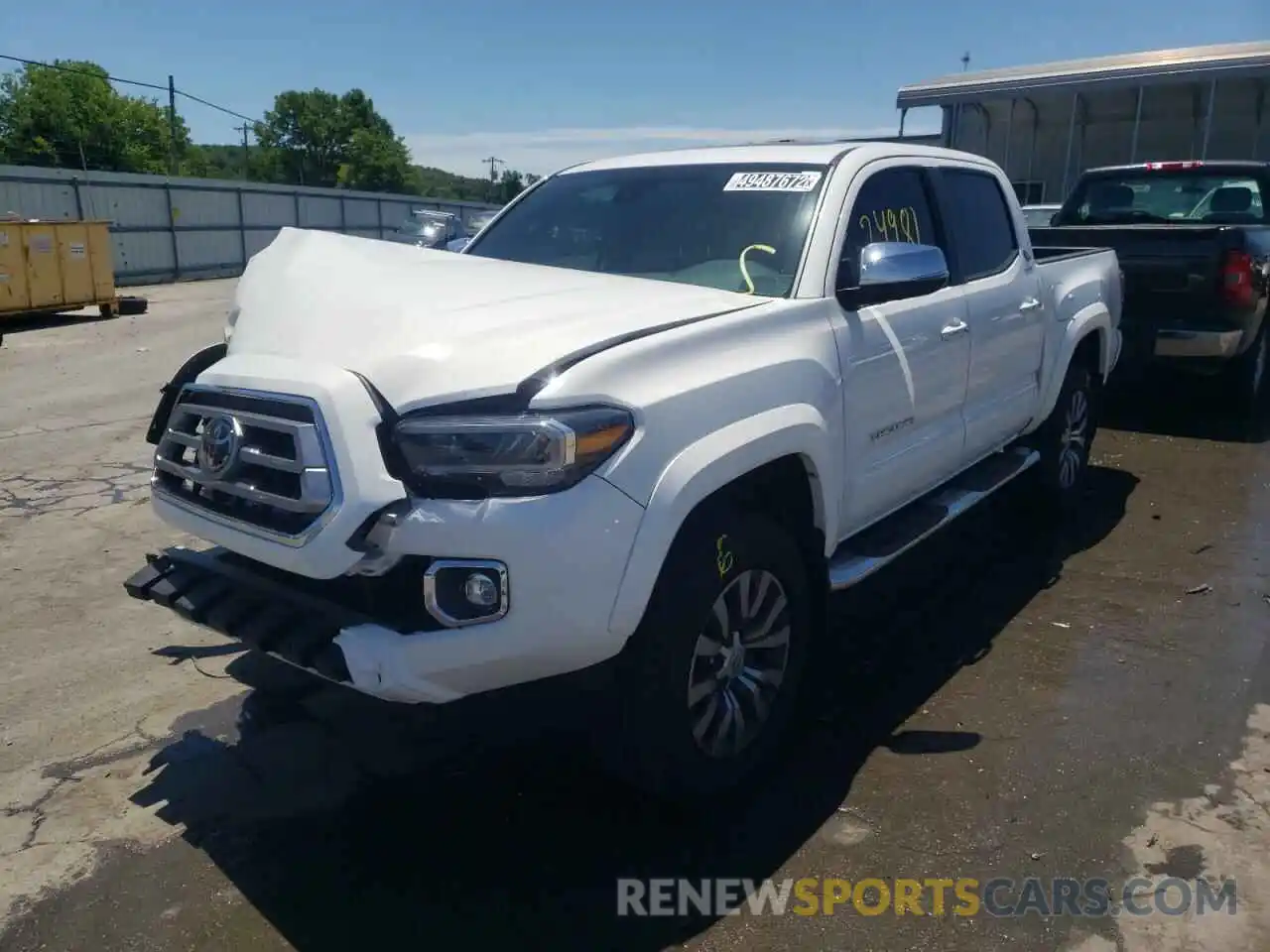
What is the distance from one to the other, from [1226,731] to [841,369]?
189 centimetres

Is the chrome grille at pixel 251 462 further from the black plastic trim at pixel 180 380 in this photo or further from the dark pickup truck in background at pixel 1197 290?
the dark pickup truck in background at pixel 1197 290

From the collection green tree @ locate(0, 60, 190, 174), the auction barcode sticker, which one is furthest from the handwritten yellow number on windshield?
green tree @ locate(0, 60, 190, 174)

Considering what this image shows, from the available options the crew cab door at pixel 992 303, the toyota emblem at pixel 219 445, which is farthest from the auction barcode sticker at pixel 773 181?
the toyota emblem at pixel 219 445

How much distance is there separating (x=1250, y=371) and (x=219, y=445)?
8.27 m

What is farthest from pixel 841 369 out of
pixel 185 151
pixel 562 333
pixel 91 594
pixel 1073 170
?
pixel 185 151

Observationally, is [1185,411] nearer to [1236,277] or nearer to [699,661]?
[1236,277]

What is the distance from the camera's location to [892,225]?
4133 mm

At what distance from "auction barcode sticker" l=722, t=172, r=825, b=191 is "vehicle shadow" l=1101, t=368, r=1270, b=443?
18.5 feet

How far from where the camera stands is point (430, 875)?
2852 millimetres

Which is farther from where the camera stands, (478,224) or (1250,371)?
(1250,371)

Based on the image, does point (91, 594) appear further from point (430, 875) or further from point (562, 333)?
point (562, 333)

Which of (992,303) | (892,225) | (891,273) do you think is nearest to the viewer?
(891,273)

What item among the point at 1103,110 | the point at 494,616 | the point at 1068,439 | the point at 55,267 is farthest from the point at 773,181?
the point at 55,267

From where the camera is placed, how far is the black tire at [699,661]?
2740 millimetres
